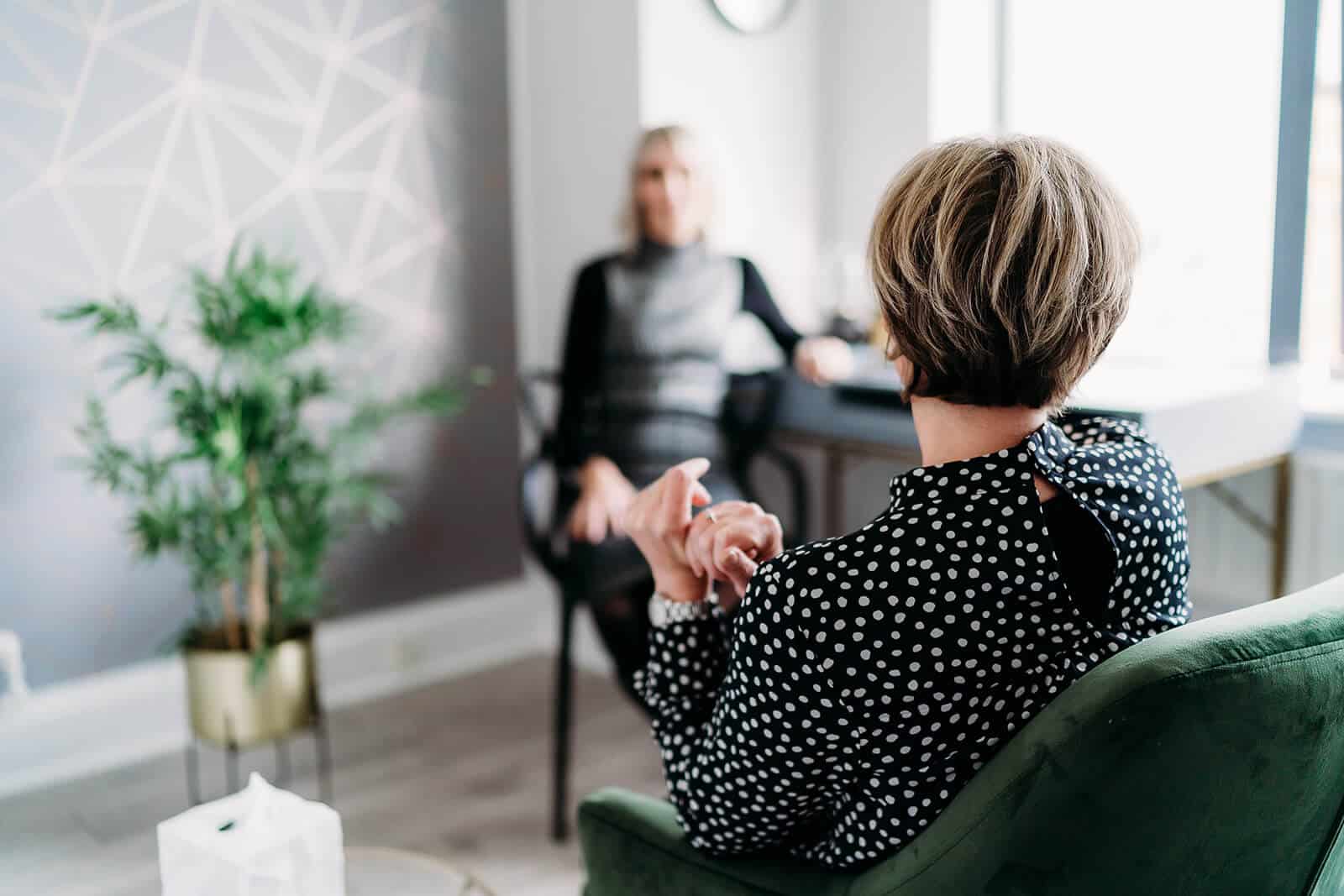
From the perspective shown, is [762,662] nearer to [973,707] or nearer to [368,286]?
[973,707]

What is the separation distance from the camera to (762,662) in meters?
0.94

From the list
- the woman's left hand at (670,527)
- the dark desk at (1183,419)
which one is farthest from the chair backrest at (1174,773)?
the dark desk at (1183,419)

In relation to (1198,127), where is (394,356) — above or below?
below

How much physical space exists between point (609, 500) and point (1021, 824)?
1375 mm

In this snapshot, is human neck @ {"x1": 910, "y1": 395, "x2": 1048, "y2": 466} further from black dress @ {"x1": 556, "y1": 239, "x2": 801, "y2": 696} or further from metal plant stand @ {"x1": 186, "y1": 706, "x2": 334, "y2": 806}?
metal plant stand @ {"x1": 186, "y1": 706, "x2": 334, "y2": 806}

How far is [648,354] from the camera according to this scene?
2365mm

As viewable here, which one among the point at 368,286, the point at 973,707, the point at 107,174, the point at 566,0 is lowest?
the point at 973,707

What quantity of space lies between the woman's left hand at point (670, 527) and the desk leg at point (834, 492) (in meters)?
1.60

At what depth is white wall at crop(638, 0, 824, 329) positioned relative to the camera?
260 cm

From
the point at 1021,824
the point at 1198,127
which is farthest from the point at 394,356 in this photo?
the point at 1021,824

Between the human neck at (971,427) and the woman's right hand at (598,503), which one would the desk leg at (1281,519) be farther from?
the human neck at (971,427)

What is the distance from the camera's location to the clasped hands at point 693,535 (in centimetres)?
110

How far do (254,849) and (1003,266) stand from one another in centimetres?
76

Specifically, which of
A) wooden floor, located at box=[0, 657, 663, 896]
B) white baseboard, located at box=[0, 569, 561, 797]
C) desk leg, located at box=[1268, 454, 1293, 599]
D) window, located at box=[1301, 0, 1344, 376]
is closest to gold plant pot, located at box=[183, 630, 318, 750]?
wooden floor, located at box=[0, 657, 663, 896]
